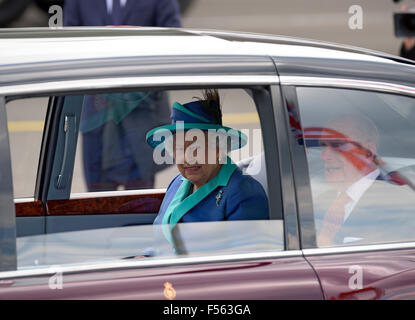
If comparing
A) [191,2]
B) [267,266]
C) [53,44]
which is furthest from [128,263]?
[191,2]

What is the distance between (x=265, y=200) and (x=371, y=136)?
1.20 feet

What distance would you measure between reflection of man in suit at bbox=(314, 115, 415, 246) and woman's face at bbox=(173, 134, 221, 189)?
0.45 meters

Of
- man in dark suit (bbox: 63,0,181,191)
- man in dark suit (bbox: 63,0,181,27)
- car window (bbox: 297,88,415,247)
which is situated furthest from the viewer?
man in dark suit (bbox: 63,0,181,27)

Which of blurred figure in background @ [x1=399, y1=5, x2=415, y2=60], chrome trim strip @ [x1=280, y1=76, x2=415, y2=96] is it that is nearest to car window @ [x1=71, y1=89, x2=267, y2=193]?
chrome trim strip @ [x1=280, y1=76, x2=415, y2=96]

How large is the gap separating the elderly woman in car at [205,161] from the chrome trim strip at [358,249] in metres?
0.37

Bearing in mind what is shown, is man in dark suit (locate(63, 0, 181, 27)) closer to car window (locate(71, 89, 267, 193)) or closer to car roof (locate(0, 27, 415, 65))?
car window (locate(71, 89, 267, 193))

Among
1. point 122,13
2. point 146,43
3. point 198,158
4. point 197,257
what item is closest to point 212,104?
point 198,158

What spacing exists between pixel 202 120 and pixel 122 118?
2.28 metres

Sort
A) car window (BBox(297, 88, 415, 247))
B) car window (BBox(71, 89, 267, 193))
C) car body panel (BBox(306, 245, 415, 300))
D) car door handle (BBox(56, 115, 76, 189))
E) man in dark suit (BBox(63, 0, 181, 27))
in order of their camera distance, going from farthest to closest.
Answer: man in dark suit (BBox(63, 0, 181, 27)) → car window (BBox(71, 89, 267, 193)) → car door handle (BBox(56, 115, 76, 189)) → car window (BBox(297, 88, 415, 247)) → car body panel (BBox(306, 245, 415, 300))

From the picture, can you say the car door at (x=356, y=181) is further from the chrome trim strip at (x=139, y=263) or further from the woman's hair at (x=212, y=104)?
the woman's hair at (x=212, y=104)

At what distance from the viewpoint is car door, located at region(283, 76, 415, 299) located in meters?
2.09

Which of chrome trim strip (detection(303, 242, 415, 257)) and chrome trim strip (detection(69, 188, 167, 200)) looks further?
chrome trim strip (detection(69, 188, 167, 200))

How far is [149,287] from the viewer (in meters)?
1.98
